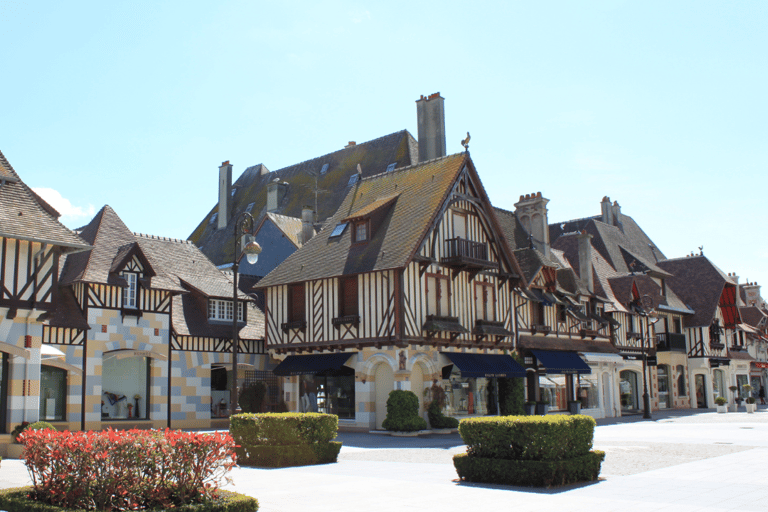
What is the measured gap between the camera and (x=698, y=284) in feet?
142

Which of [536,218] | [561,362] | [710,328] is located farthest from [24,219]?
[710,328]

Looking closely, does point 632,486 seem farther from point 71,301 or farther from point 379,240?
point 71,301

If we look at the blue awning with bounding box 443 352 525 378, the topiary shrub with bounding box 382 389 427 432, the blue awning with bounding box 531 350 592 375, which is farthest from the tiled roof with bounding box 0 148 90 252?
the blue awning with bounding box 531 350 592 375

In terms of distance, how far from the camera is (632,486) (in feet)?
34.8

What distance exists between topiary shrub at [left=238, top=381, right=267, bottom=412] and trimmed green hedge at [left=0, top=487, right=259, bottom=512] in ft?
63.1

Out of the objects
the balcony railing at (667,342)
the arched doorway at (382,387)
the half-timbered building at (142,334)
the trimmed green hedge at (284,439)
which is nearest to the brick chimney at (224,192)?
the half-timbered building at (142,334)

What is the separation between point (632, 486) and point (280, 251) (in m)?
24.3

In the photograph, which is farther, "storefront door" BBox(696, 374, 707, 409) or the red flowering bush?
"storefront door" BBox(696, 374, 707, 409)

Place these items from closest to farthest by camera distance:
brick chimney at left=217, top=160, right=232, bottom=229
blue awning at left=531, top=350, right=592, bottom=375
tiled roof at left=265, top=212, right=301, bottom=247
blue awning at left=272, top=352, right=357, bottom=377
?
blue awning at left=272, top=352, right=357, bottom=377 < blue awning at left=531, top=350, right=592, bottom=375 < tiled roof at left=265, top=212, right=301, bottom=247 < brick chimney at left=217, top=160, right=232, bottom=229

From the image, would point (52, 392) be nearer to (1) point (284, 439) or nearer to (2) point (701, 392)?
(1) point (284, 439)

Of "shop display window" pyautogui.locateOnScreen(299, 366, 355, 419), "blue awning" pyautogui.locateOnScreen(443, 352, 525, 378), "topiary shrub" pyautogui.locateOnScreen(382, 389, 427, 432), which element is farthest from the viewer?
"shop display window" pyautogui.locateOnScreen(299, 366, 355, 419)

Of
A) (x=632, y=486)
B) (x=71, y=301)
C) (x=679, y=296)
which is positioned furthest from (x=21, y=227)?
(x=679, y=296)

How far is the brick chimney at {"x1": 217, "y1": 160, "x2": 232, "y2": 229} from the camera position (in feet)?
139

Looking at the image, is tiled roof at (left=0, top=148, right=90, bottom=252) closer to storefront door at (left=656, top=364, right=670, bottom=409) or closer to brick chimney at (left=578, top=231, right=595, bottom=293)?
brick chimney at (left=578, top=231, right=595, bottom=293)
